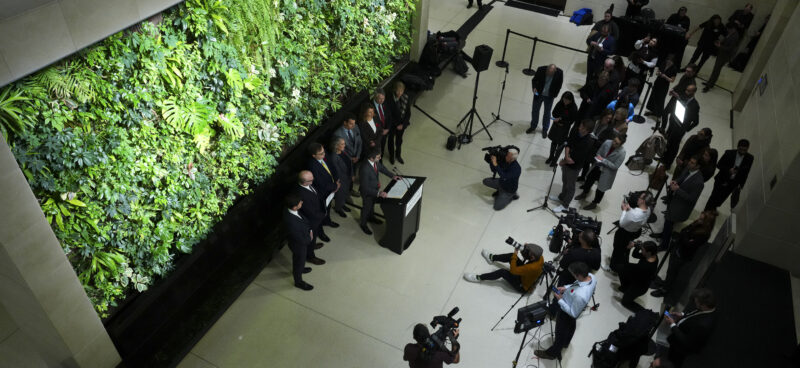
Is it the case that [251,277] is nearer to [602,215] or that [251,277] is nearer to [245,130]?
[245,130]

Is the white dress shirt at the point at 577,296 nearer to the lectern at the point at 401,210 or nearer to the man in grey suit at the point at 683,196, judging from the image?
the lectern at the point at 401,210

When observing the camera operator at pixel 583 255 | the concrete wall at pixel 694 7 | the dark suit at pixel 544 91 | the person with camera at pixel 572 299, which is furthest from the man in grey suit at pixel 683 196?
the concrete wall at pixel 694 7

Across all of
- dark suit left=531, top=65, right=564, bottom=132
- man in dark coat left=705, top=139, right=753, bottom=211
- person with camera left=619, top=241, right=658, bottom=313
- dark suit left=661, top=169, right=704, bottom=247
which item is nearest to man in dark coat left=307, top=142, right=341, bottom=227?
person with camera left=619, top=241, right=658, bottom=313

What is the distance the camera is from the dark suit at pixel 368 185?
7980 millimetres

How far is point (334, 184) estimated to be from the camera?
7.90 meters

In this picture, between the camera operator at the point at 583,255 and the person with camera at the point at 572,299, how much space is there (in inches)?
16.5

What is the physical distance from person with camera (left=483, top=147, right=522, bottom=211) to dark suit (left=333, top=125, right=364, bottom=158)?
2.13 meters

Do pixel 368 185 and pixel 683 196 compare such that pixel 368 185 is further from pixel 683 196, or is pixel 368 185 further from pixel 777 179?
pixel 777 179

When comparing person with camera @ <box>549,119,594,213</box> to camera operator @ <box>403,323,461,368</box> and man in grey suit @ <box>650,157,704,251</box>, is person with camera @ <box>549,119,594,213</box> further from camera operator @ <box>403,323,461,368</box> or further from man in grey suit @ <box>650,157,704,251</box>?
camera operator @ <box>403,323,461,368</box>

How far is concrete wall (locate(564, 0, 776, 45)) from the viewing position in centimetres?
1335

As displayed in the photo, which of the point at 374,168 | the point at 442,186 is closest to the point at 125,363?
the point at 374,168

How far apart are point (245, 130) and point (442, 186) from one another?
3732 millimetres

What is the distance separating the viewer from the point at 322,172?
301 inches

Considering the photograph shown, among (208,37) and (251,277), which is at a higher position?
(208,37)
